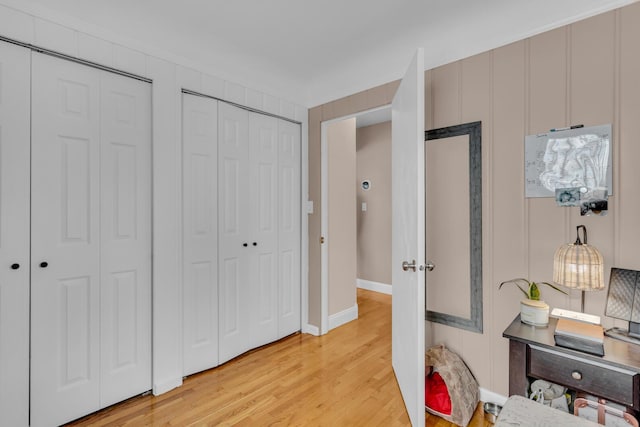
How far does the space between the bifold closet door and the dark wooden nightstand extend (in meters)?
2.14

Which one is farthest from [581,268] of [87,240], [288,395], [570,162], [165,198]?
[87,240]

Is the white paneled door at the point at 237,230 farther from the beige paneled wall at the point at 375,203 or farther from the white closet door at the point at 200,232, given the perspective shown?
the beige paneled wall at the point at 375,203

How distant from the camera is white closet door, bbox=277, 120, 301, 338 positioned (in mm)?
2877

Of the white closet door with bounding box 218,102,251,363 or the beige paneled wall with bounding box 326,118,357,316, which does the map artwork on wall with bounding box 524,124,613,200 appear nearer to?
the beige paneled wall with bounding box 326,118,357,316

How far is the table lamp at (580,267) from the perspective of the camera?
1444mm

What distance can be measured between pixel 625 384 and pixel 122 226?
2621 millimetres

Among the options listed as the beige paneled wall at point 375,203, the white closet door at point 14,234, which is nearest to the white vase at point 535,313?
the white closet door at point 14,234

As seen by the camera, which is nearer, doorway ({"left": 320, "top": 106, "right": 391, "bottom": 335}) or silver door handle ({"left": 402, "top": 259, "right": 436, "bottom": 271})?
silver door handle ({"left": 402, "top": 259, "right": 436, "bottom": 271})

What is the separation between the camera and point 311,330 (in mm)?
3057

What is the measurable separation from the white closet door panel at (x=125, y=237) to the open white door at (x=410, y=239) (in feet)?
5.39

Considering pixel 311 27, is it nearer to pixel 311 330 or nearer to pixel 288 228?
pixel 288 228

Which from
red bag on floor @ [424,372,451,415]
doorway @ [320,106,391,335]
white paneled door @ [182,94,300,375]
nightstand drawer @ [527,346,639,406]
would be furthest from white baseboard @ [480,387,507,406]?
white paneled door @ [182,94,300,375]

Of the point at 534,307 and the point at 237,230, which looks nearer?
the point at 534,307

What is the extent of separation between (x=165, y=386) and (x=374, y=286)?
307cm
